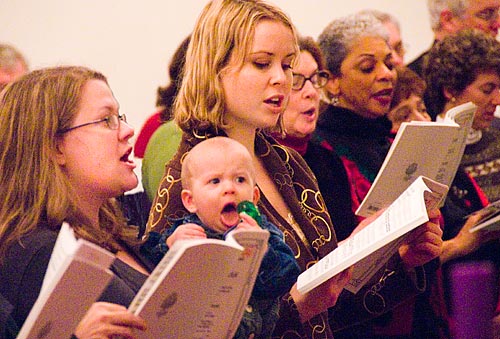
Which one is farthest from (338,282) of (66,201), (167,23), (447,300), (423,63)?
(167,23)

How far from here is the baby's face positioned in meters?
2.25

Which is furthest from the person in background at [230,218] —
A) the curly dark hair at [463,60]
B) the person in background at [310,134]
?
the curly dark hair at [463,60]

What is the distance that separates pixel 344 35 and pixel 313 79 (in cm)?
47

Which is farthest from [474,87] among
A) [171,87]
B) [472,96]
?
[171,87]

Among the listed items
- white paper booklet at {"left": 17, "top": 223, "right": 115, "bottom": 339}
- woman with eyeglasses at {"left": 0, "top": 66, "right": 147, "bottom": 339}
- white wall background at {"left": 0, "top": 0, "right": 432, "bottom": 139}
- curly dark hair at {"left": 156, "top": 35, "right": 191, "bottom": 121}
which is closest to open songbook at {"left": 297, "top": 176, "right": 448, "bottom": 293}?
woman with eyeglasses at {"left": 0, "top": 66, "right": 147, "bottom": 339}

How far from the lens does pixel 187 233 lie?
2.14 metres

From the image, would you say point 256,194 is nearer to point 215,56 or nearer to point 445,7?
point 215,56

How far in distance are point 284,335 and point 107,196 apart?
520 mm

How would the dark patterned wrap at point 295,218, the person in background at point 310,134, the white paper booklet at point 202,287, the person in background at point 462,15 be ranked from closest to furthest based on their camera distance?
the white paper booklet at point 202,287 → the dark patterned wrap at point 295,218 → the person in background at point 310,134 → the person in background at point 462,15

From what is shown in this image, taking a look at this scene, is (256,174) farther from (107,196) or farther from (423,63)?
(423,63)

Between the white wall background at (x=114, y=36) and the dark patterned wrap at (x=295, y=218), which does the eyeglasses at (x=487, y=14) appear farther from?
the dark patterned wrap at (x=295, y=218)

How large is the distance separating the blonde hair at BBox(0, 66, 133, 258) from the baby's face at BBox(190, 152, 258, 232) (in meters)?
0.25

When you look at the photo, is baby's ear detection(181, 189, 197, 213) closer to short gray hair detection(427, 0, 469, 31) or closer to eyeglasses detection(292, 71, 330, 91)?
eyeglasses detection(292, 71, 330, 91)

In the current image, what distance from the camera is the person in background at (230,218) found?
2.15 metres
